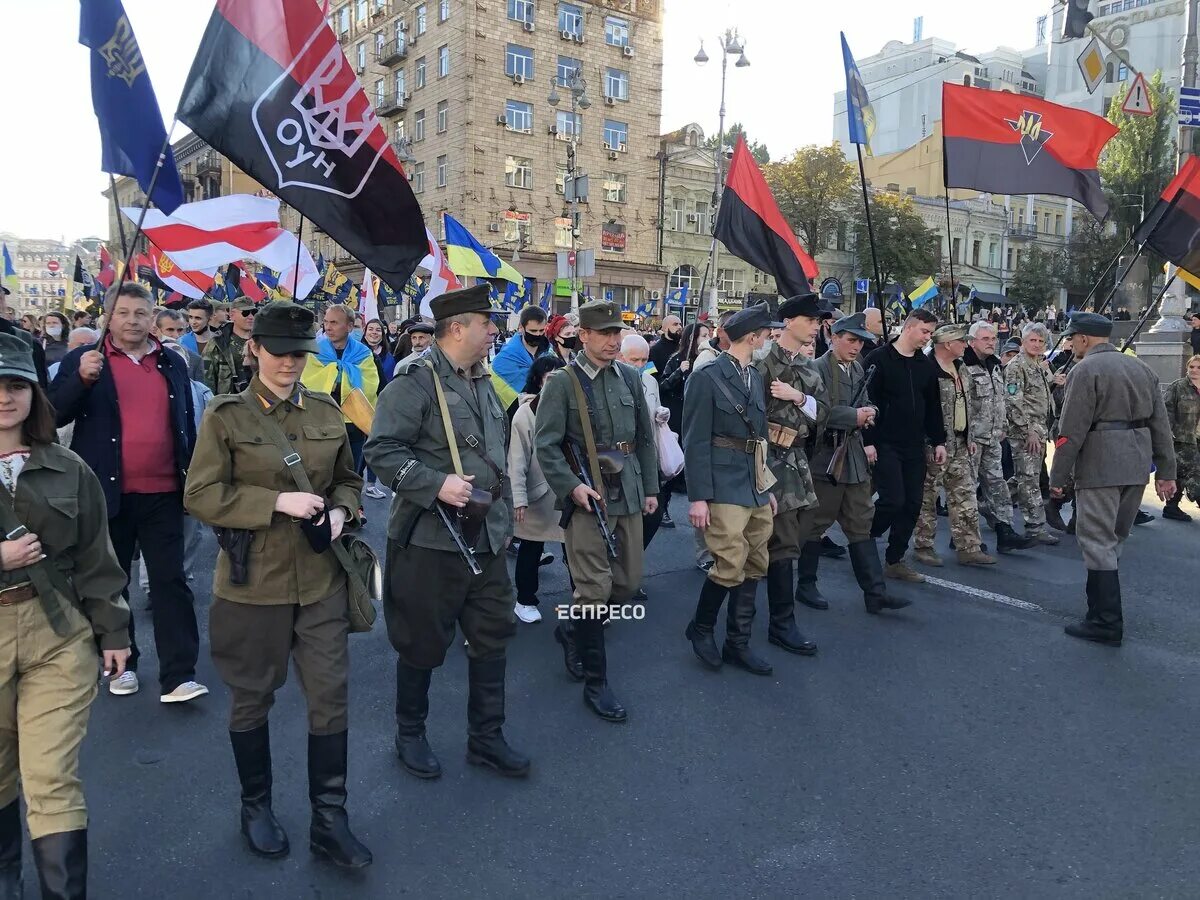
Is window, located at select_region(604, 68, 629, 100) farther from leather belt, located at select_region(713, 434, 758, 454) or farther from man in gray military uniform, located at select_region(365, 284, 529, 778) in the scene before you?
man in gray military uniform, located at select_region(365, 284, 529, 778)

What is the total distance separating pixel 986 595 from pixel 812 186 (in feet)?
151

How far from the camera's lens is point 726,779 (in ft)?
12.7

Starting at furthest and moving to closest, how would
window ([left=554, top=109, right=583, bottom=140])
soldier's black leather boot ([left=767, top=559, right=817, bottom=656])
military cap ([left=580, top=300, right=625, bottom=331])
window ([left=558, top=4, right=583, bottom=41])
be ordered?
window ([left=558, top=4, right=583, bottom=41]) → window ([left=554, top=109, right=583, bottom=140]) → soldier's black leather boot ([left=767, top=559, right=817, bottom=656]) → military cap ([left=580, top=300, right=625, bottom=331])

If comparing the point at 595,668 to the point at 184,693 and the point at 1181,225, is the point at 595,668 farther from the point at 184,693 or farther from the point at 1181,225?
the point at 1181,225

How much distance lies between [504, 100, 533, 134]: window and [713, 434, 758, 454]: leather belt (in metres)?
40.9

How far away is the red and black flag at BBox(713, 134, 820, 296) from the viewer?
25.5 ft

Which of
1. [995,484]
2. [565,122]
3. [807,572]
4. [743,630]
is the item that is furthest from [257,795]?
[565,122]

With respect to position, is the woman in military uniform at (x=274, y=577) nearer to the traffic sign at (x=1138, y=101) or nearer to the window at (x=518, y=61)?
the traffic sign at (x=1138, y=101)

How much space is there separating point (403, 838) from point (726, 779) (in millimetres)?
1402

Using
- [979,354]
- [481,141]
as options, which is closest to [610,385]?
[979,354]

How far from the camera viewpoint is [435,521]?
12.4 ft

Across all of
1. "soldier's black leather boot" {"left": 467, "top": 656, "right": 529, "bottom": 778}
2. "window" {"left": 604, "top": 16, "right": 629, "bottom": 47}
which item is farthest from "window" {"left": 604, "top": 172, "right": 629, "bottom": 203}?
"soldier's black leather boot" {"left": 467, "top": 656, "right": 529, "bottom": 778}

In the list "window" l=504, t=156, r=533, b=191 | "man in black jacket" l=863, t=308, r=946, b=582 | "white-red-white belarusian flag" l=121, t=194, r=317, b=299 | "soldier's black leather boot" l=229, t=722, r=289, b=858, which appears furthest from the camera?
"window" l=504, t=156, r=533, b=191

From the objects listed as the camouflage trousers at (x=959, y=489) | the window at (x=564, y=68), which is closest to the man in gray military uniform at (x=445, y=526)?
the camouflage trousers at (x=959, y=489)
